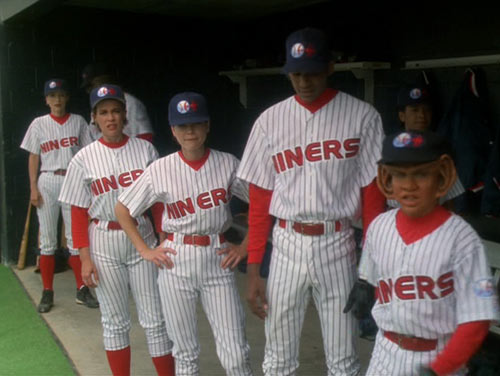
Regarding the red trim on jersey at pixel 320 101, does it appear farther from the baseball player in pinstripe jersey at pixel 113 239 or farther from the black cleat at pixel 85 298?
the black cleat at pixel 85 298

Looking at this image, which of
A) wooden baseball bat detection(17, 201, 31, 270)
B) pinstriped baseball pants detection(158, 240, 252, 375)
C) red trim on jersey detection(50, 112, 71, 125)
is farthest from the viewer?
wooden baseball bat detection(17, 201, 31, 270)

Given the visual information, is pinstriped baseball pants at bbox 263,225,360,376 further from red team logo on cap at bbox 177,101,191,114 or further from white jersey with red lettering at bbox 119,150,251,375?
red team logo on cap at bbox 177,101,191,114

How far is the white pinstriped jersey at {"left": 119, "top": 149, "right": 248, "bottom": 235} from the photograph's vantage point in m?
2.53

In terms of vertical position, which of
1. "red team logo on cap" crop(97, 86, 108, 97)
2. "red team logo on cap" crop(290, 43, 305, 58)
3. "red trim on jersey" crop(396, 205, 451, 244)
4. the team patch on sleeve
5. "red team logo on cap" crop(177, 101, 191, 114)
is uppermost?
"red team logo on cap" crop(290, 43, 305, 58)

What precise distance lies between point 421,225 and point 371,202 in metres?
0.44

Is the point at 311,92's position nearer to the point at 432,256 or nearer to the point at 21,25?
the point at 432,256

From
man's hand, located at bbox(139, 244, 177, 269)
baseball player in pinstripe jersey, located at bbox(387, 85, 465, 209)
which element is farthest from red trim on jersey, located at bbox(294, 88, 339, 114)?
baseball player in pinstripe jersey, located at bbox(387, 85, 465, 209)

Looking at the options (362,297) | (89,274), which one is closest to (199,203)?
(89,274)

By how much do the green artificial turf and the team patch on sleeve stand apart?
2.47m

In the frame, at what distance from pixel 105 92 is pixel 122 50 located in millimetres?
3101

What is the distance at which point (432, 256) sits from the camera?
1672mm

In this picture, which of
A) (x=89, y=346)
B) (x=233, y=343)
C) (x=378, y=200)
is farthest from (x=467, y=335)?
(x=89, y=346)

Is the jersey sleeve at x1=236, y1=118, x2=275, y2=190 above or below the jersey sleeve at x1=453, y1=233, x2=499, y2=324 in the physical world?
above

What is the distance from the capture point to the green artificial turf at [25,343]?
11.4 feet
